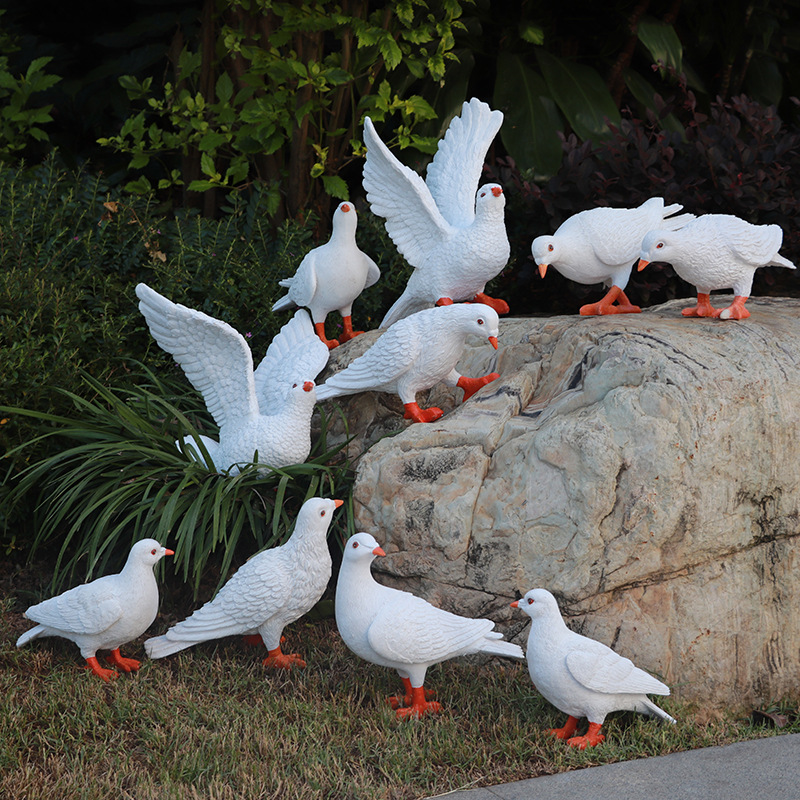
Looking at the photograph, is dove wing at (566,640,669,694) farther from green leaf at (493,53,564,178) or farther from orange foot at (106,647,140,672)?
green leaf at (493,53,564,178)

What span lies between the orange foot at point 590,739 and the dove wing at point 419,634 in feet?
1.47

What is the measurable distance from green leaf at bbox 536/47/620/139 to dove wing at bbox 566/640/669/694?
4157 millimetres

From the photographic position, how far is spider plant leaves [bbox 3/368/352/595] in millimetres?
3887

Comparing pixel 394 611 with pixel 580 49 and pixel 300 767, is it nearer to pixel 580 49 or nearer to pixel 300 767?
pixel 300 767

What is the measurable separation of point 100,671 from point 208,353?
1.40m

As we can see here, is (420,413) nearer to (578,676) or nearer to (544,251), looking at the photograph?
(544,251)

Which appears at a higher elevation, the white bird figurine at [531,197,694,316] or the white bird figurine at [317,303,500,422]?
the white bird figurine at [531,197,694,316]

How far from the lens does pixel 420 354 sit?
156 inches

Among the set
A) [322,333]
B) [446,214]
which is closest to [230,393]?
[322,333]

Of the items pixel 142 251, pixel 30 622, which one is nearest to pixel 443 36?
pixel 142 251

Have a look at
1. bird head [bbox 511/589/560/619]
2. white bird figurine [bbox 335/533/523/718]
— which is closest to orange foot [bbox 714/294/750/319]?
bird head [bbox 511/589/560/619]

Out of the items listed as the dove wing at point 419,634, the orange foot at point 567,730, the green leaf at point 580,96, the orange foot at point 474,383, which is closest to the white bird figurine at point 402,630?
the dove wing at point 419,634

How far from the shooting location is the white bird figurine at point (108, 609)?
3498 mm

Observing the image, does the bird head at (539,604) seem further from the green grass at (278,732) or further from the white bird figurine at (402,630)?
the green grass at (278,732)
